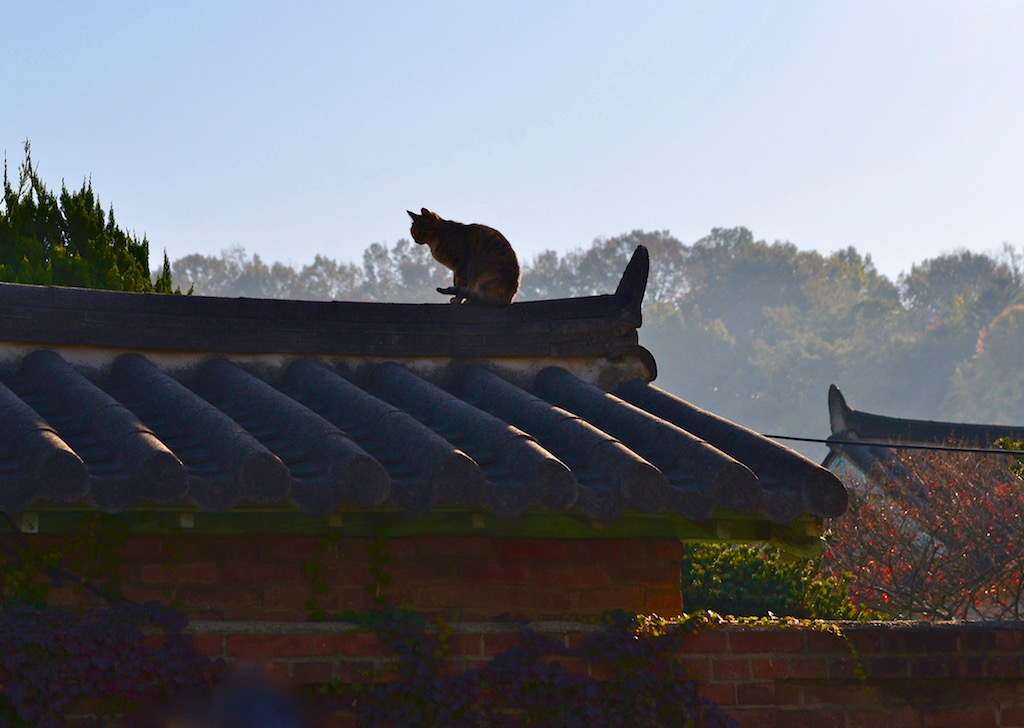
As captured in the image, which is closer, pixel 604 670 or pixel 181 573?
pixel 604 670

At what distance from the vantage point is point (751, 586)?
1070cm

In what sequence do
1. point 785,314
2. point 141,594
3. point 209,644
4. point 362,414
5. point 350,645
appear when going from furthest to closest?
1. point 785,314
2. point 362,414
3. point 141,594
4. point 350,645
5. point 209,644

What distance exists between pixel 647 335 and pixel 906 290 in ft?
68.0

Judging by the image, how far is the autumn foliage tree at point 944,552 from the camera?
49.1 feet

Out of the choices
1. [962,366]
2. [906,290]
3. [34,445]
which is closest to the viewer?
[34,445]

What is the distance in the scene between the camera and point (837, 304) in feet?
274

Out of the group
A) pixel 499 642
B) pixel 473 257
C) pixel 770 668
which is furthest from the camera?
pixel 473 257

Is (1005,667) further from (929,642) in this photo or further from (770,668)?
Result: (770,668)

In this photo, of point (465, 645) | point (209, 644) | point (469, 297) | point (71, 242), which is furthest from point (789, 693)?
point (71, 242)

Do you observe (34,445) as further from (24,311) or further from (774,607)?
(774,607)

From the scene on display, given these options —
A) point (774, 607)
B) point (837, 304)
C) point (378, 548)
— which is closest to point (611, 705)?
point (378, 548)

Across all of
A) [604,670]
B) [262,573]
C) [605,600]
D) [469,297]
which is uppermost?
[469,297]

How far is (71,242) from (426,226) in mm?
5939

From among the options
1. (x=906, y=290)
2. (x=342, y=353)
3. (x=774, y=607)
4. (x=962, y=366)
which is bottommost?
(x=774, y=607)
